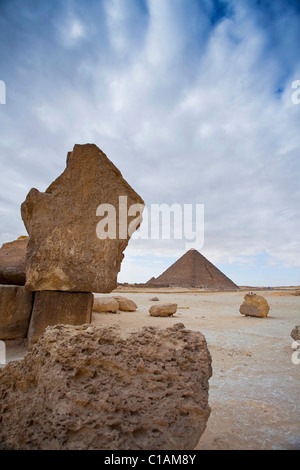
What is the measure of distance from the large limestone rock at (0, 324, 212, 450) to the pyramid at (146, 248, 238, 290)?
51.3m

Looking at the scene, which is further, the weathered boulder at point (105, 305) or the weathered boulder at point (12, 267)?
the weathered boulder at point (105, 305)

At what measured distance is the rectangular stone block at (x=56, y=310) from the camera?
11.7 ft

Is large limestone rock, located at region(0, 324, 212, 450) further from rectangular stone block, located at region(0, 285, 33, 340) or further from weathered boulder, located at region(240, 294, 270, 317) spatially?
weathered boulder, located at region(240, 294, 270, 317)

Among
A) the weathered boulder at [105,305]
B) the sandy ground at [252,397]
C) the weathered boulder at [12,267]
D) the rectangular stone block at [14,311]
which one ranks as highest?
the weathered boulder at [12,267]

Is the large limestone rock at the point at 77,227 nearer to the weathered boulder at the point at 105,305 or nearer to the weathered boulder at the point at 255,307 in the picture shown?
the weathered boulder at the point at 105,305

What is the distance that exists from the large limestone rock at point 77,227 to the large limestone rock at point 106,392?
1894 mm

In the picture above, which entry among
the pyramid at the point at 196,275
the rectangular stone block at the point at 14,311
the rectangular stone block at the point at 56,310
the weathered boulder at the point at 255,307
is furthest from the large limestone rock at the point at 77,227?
the pyramid at the point at 196,275

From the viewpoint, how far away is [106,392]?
1387 mm

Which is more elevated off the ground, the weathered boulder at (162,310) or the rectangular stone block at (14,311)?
the rectangular stone block at (14,311)

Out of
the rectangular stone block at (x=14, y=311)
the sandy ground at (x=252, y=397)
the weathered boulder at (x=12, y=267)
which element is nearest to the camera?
the sandy ground at (x=252, y=397)

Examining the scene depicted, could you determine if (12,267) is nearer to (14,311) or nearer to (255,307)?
(14,311)

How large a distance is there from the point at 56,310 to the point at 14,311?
639mm
